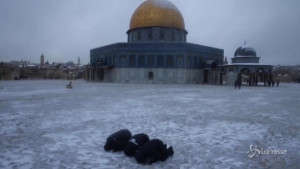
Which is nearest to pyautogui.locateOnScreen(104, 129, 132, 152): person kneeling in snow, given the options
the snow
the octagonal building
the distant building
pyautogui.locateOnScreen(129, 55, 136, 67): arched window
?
the distant building

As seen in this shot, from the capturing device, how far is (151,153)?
425cm

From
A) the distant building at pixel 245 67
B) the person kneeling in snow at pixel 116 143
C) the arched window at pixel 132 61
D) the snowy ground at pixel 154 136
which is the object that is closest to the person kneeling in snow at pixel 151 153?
the snowy ground at pixel 154 136

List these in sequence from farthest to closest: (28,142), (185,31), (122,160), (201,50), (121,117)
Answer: (185,31) < (201,50) < (121,117) < (28,142) < (122,160)

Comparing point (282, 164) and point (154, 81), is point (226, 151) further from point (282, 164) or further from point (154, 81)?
point (154, 81)

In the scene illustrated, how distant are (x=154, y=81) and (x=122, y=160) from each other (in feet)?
109

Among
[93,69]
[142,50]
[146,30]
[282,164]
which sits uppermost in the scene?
[146,30]

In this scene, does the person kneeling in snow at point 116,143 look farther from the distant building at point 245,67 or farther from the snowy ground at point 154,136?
the distant building at point 245,67

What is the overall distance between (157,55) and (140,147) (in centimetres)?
3404

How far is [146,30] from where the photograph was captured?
4134cm

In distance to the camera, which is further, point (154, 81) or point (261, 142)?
point (154, 81)

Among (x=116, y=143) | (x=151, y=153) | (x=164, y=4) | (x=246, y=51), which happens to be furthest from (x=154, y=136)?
(x=164, y=4)

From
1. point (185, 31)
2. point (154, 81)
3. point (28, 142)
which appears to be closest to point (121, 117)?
point (28, 142)

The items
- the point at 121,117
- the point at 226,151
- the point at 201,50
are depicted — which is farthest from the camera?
the point at 201,50

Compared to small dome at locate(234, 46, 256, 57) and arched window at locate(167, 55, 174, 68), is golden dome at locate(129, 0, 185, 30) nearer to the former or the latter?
arched window at locate(167, 55, 174, 68)
